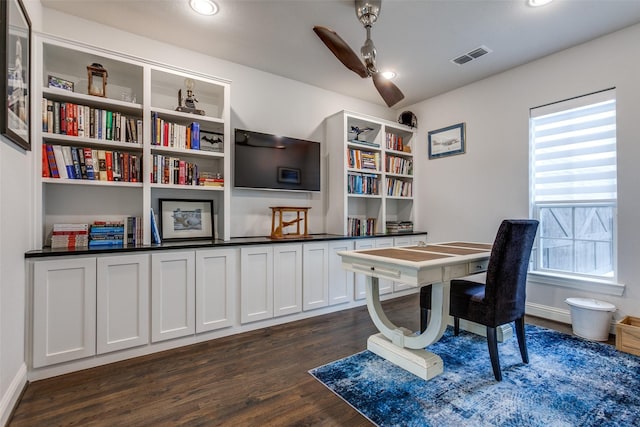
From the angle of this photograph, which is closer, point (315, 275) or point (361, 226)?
point (315, 275)

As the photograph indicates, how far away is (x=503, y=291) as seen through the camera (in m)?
2.07

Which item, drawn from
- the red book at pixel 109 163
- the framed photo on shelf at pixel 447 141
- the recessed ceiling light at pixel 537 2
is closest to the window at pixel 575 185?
the framed photo on shelf at pixel 447 141

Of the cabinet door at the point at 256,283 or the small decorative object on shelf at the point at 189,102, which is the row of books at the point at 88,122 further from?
the cabinet door at the point at 256,283

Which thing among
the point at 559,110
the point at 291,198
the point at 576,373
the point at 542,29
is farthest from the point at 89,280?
the point at 559,110

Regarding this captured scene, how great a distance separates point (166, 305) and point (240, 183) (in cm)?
136

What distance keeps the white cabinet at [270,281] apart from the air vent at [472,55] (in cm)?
262

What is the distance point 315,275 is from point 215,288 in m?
1.06

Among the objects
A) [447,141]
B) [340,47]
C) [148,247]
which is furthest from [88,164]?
[447,141]

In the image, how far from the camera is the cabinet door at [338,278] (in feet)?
11.1

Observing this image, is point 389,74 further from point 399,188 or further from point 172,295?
point 172,295

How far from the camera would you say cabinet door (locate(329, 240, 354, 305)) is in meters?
3.39

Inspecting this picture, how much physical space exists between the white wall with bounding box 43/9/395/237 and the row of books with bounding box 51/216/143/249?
0.96m

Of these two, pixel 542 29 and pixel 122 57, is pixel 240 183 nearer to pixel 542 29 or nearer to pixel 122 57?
pixel 122 57

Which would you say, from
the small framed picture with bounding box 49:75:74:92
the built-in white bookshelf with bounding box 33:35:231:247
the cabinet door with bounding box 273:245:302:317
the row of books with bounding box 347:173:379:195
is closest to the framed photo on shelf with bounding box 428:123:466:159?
the row of books with bounding box 347:173:379:195
